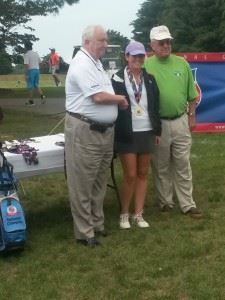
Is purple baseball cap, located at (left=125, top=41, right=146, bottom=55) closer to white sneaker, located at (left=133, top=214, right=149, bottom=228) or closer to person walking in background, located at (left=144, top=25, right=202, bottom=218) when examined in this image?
person walking in background, located at (left=144, top=25, right=202, bottom=218)

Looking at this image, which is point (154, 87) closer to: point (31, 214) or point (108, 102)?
point (108, 102)

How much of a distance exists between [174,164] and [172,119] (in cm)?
51

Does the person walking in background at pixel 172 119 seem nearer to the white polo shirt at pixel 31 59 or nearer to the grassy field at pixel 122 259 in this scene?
the grassy field at pixel 122 259

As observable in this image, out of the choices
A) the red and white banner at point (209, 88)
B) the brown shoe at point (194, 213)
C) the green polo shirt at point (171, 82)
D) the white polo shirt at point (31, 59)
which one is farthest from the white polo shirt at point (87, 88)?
the white polo shirt at point (31, 59)

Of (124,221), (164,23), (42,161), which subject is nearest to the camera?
(42,161)

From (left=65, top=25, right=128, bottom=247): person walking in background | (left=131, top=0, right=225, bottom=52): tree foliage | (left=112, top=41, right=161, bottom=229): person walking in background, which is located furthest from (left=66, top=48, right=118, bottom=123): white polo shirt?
(left=131, top=0, right=225, bottom=52): tree foliage

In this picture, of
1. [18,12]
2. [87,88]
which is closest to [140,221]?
[87,88]

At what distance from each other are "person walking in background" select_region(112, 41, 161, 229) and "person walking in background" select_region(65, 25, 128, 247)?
28cm

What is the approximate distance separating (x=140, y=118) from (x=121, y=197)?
2.71 ft

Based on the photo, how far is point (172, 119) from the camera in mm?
6238

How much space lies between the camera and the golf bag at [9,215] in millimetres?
5066

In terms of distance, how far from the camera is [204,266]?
491 cm

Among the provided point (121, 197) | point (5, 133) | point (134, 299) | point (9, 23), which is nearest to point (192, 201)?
point (121, 197)

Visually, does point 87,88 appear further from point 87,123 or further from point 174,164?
point 174,164
